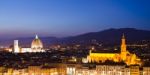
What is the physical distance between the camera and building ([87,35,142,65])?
2872 inches

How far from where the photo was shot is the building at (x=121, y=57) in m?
72.9

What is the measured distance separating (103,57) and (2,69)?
22500mm

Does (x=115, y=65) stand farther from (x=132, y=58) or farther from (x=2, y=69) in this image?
(x=2, y=69)

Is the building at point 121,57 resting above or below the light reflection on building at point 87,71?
above

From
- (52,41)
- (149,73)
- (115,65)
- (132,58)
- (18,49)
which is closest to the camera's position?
(149,73)

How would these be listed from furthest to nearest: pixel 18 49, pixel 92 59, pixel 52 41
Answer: pixel 52 41 → pixel 18 49 → pixel 92 59

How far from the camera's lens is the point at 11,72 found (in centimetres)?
6281

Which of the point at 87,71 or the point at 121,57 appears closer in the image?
the point at 87,71

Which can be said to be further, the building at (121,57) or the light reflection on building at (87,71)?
the building at (121,57)

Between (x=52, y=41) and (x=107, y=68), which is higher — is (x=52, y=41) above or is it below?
above

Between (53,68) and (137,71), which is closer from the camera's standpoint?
(137,71)

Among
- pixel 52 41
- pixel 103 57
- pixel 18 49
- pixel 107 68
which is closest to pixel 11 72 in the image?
pixel 107 68

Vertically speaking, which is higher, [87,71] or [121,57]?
[121,57]

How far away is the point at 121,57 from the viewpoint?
75.6m
